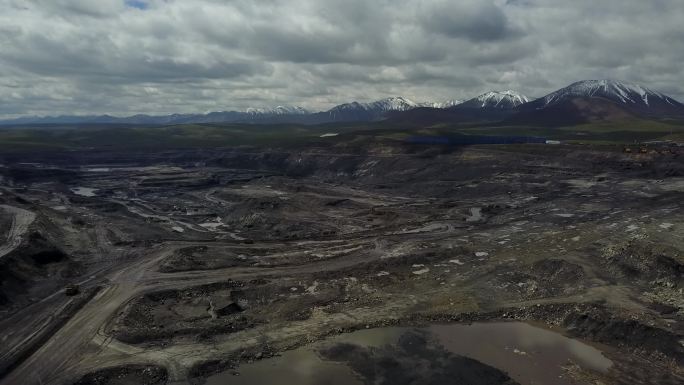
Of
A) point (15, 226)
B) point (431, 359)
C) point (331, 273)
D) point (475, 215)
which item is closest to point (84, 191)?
point (15, 226)

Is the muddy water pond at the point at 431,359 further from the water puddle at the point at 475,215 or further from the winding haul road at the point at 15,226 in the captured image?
the water puddle at the point at 475,215

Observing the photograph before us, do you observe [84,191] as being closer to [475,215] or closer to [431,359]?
[475,215]

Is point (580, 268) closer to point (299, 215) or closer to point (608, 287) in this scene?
point (608, 287)

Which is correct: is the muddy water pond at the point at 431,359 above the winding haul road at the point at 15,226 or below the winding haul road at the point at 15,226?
below

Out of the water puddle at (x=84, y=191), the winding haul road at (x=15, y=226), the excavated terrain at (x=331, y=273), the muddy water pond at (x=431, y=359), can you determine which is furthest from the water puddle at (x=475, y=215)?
the water puddle at (x=84, y=191)

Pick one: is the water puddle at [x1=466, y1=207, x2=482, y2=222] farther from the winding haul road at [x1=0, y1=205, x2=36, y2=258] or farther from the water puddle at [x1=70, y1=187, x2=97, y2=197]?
the water puddle at [x1=70, y1=187, x2=97, y2=197]

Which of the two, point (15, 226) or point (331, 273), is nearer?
point (331, 273)
